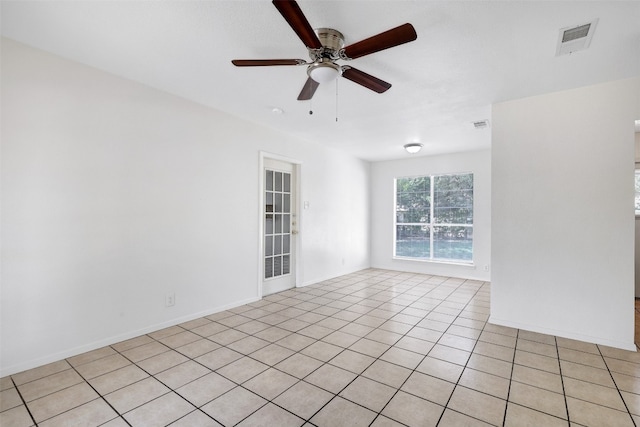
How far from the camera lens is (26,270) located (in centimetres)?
237

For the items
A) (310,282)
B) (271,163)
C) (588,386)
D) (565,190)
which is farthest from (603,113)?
(310,282)

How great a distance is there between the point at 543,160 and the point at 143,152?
13.9 ft

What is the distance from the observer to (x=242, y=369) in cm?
241

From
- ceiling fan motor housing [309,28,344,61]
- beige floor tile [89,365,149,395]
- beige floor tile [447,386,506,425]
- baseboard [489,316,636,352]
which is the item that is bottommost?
beige floor tile [89,365,149,395]

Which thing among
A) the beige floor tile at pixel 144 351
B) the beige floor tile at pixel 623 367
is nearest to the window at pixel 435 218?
the beige floor tile at pixel 623 367

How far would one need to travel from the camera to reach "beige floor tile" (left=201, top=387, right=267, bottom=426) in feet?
6.02

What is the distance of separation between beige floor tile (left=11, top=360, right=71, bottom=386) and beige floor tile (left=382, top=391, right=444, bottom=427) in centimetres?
255

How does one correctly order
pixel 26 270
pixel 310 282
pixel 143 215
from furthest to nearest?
pixel 310 282 → pixel 143 215 → pixel 26 270

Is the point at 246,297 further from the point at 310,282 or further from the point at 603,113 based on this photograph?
the point at 603,113

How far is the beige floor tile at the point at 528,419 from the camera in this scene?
5.85 ft

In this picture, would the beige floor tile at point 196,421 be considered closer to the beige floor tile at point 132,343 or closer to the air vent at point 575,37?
the beige floor tile at point 132,343

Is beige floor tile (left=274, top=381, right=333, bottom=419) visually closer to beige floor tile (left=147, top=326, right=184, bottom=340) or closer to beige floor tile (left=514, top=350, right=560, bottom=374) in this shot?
beige floor tile (left=147, top=326, right=184, bottom=340)

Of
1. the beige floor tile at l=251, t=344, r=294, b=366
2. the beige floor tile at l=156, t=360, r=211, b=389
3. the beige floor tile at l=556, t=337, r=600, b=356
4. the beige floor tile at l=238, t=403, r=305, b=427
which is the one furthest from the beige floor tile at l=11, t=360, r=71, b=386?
the beige floor tile at l=556, t=337, r=600, b=356

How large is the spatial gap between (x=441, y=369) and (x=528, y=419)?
2.18 ft
